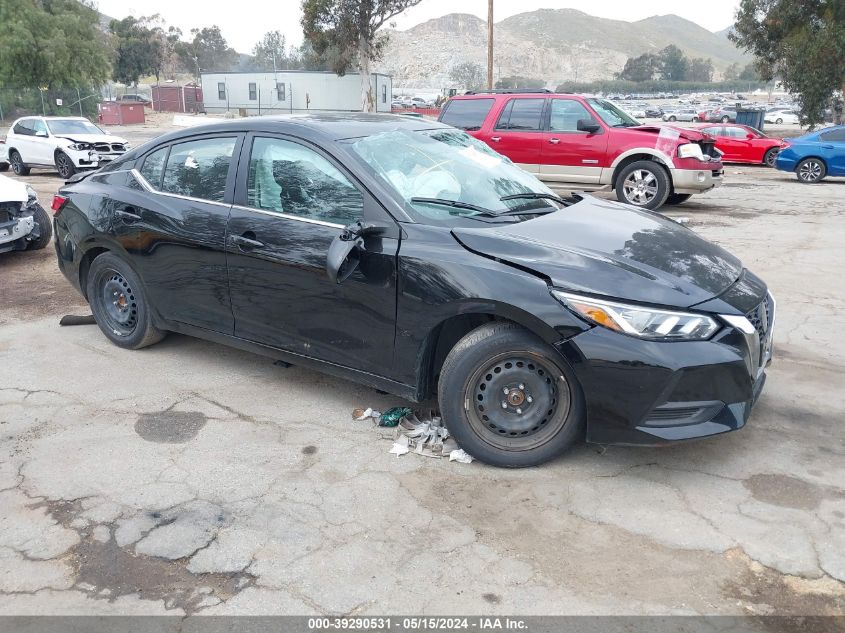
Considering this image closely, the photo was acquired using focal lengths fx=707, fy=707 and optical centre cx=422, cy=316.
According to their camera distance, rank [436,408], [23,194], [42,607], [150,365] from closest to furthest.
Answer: [42,607]
[436,408]
[150,365]
[23,194]

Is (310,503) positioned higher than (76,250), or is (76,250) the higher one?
(76,250)

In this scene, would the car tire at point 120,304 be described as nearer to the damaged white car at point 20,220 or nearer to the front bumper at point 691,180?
the damaged white car at point 20,220

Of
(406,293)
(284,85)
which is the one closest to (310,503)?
(406,293)

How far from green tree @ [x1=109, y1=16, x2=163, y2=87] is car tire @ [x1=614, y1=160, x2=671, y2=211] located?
233ft

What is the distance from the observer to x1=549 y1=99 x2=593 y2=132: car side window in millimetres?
11344

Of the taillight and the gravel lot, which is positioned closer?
the gravel lot

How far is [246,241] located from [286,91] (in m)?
55.3

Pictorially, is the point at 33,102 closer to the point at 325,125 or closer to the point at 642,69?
the point at 325,125

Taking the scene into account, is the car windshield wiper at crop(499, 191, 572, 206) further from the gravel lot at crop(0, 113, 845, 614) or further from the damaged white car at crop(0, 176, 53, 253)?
the damaged white car at crop(0, 176, 53, 253)

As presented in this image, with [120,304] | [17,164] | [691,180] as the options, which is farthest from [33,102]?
[120,304]

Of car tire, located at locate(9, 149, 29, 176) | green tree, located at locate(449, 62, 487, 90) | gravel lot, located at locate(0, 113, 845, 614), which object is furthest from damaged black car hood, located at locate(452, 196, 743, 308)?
green tree, located at locate(449, 62, 487, 90)

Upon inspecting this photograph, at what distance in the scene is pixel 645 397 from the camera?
3.22 metres

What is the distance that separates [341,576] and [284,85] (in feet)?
188

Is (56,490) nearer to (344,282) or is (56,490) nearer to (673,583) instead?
(344,282)
